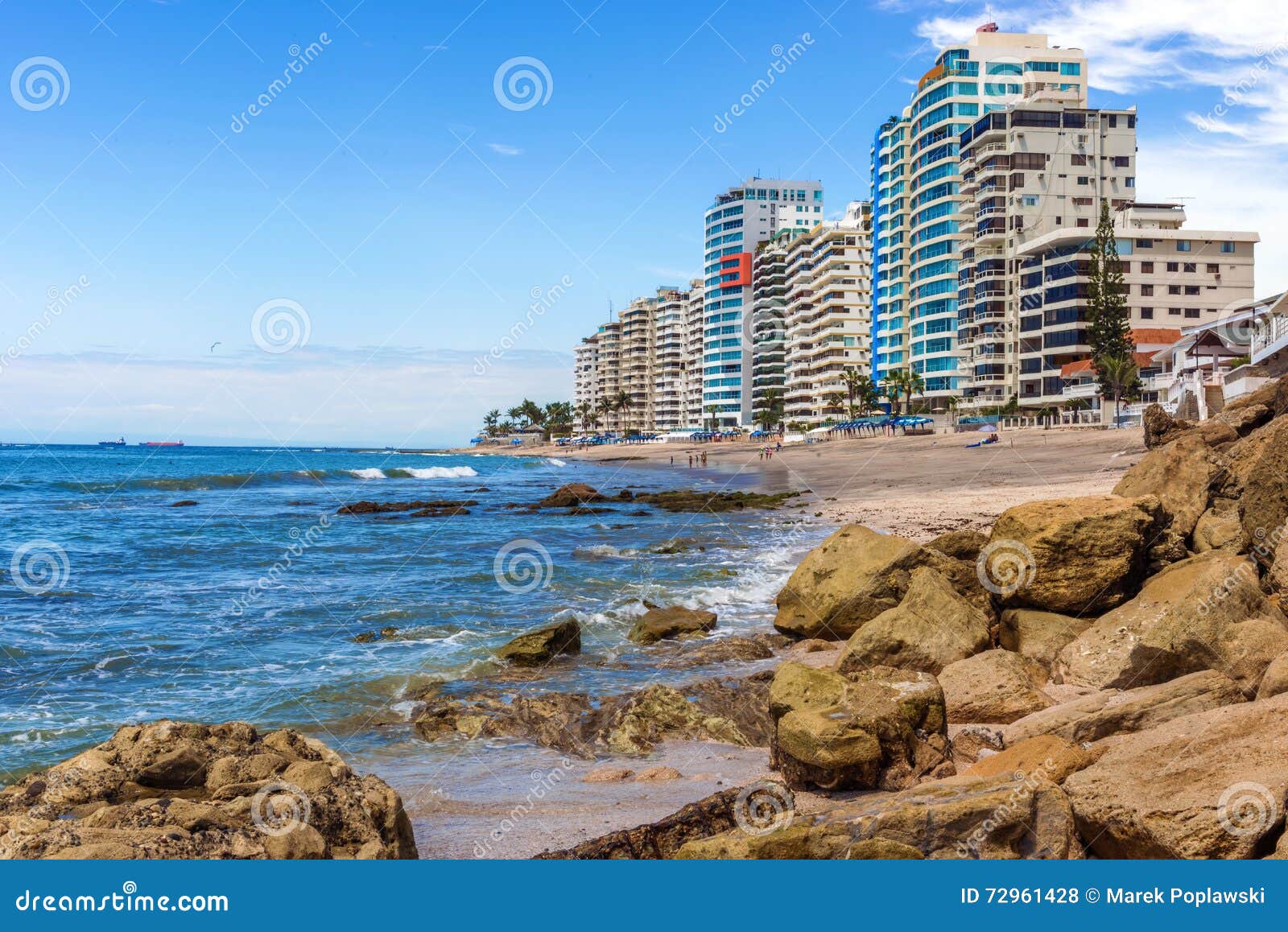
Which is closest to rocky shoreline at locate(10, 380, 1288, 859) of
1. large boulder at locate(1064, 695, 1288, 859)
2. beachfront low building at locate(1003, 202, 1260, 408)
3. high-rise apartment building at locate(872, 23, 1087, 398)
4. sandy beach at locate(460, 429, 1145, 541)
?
large boulder at locate(1064, 695, 1288, 859)

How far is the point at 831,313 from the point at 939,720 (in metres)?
146

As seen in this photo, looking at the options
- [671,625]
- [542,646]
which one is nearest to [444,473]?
[671,625]

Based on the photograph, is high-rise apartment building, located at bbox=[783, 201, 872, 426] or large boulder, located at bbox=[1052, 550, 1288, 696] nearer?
large boulder, located at bbox=[1052, 550, 1288, 696]

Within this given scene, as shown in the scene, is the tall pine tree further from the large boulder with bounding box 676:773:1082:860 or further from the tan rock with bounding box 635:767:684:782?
the large boulder with bounding box 676:773:1082:860

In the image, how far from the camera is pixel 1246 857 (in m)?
6.04

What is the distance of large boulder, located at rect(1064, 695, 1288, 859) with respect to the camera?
6172 mm

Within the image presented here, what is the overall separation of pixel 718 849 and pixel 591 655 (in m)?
11.2

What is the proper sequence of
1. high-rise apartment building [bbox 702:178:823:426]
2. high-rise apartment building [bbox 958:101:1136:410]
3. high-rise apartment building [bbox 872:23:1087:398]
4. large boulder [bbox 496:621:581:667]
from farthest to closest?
high-rise apartment building [bbox 702:178:823:426] < high-rise apartment building [bbox 872:23:1087:398] < high-rise apartment building [bbox 958:101:1136:410] < large boulder [bbox 496:621:581:667]

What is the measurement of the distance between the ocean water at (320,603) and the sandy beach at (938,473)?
424 centimetres

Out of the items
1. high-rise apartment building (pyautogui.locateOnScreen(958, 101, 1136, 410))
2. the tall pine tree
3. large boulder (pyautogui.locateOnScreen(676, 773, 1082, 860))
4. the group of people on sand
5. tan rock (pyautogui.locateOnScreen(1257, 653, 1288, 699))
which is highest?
high-rise apartment building (pyautogui.locateOnScreen(958, 101, 1136, 410))

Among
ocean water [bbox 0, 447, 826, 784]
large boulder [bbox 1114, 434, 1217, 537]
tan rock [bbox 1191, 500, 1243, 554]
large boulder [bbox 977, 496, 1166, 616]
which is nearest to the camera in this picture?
large boulder [bbox 977, 496, 1166, 616]

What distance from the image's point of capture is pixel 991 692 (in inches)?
436

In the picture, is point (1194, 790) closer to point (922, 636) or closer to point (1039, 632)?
point (922, 636)

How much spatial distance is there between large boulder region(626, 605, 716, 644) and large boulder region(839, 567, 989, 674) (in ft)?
18.4
